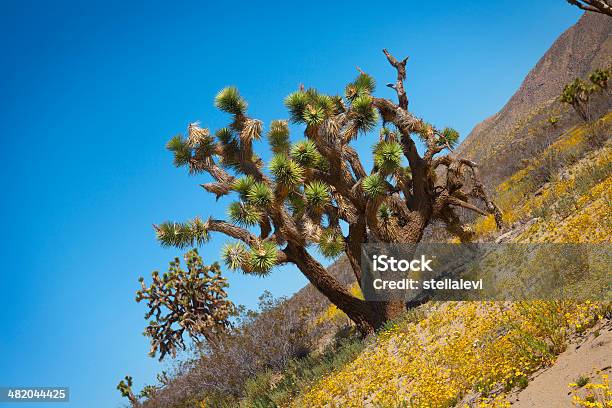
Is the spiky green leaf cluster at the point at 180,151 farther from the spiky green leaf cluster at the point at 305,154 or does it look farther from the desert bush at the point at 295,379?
the desert bush at the point at 295,379

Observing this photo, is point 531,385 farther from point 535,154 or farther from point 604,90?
point 604,90

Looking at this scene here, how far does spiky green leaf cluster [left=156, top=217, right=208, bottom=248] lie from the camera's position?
12.0m

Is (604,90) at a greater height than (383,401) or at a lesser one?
greater

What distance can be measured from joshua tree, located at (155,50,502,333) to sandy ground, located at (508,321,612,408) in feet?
20.9

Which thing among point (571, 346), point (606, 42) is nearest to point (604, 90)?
point (571, 346)

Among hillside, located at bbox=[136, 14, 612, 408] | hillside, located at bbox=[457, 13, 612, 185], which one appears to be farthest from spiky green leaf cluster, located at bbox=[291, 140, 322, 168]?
hillside, located at bbox=[457, 13, 612, 185]

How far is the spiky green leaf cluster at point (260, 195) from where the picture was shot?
11.6 metres

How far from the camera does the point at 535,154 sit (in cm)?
2448

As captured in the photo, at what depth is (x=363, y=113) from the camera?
518 inches

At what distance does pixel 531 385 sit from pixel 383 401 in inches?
95.1

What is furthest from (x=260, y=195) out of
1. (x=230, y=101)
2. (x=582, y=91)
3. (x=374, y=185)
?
(x=582, y=91)

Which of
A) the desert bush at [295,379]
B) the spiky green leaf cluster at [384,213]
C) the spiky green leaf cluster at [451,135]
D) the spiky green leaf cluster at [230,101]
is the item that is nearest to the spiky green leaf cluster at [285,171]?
the spiky green leaf cluster at [230,101]

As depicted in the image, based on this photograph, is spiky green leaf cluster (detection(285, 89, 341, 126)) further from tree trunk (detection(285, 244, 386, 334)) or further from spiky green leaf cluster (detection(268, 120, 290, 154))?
tree trunk (detection(285, 244, 386, 334))

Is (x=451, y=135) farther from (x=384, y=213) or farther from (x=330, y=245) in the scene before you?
(x=330, y=245)
